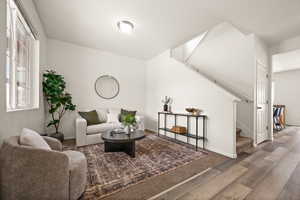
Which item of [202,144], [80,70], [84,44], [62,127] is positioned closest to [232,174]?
[202,144]

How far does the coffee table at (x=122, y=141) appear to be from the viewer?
232cm

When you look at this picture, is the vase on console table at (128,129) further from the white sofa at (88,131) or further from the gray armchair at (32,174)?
the gray armchair at (32,174)

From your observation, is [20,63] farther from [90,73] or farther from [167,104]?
[167,104]

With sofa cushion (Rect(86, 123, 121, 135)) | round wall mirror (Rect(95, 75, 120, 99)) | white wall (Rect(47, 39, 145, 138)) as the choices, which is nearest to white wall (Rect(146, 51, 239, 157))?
white wall (Rect(47, 39, 145, 138))

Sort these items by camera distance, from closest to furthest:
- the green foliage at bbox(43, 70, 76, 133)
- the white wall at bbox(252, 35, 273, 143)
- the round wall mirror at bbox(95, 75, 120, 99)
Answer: the green foliage at bbox(43, 70, 76, 133) < the white wall at bbox(252, 35, 273, 143) < the round wall mirror at bbox(95, 75, 120, 99)

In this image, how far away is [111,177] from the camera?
1819mm

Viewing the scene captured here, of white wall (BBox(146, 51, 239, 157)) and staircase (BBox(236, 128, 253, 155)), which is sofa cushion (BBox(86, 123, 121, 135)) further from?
staircase (BBox(236, 128, 253, 155))

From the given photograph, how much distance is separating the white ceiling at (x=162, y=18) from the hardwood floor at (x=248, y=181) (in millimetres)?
2726

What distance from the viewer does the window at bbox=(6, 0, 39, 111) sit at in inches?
66.2

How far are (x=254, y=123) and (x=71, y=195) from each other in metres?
3.81

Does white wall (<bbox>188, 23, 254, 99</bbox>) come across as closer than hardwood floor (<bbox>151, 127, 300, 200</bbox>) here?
No

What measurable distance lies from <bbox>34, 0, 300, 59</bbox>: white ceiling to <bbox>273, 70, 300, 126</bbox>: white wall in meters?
4.23

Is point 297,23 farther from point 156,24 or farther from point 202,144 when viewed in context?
point 202,144

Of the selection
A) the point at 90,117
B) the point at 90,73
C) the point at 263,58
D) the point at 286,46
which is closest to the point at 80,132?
the point at 90,117
